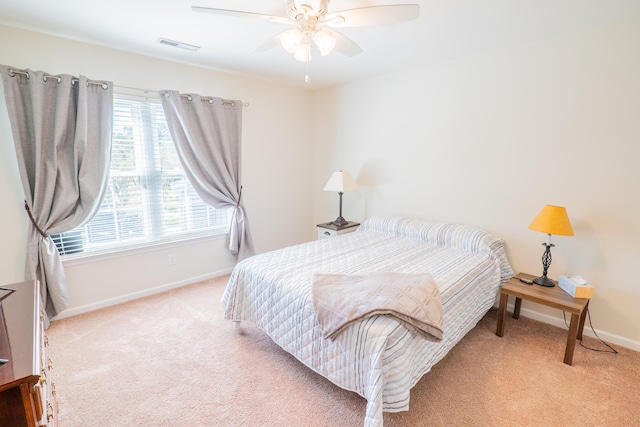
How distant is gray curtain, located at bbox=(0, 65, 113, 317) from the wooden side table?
3482 mm

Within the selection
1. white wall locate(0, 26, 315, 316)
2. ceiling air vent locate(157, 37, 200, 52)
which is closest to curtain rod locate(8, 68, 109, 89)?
white wall locate(0, 26, 315, 316)

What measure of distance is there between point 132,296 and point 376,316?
261 cm

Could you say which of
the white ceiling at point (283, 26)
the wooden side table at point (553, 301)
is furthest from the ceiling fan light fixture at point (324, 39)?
the wooden side table at point (553, 301)

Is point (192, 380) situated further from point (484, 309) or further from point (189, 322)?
point (484, 309)

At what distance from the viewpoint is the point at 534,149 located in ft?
8.12

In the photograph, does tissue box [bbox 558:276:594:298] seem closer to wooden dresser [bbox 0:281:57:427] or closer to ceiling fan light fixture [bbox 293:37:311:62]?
ceiling fan light fixture [bbox 293:37:311:62]

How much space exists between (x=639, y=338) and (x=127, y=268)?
4.31 m

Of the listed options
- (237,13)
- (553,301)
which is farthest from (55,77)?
(553,301)

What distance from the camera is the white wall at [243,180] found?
2.30 meters

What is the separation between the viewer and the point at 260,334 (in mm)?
Answer: 2383

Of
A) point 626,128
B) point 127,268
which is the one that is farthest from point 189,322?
point 626,128

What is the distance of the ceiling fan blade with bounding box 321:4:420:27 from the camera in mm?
1457

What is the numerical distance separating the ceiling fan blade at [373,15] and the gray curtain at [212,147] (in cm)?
192

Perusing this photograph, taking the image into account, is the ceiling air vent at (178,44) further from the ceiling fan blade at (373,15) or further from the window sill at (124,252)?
the window sill at (124,252)
